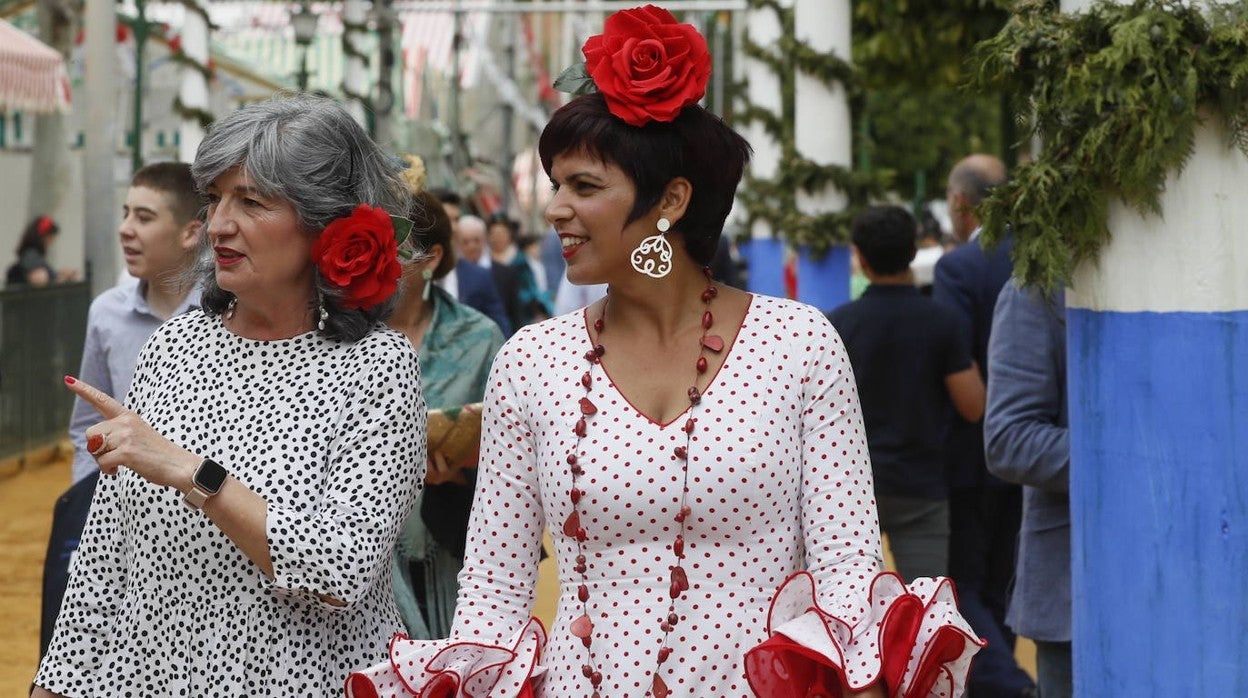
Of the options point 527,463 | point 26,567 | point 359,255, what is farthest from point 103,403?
point 26,567

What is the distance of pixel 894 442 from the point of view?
7410 millimetres

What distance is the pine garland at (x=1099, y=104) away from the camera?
4.12 meters

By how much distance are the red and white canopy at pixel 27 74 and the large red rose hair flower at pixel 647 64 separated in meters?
13.4

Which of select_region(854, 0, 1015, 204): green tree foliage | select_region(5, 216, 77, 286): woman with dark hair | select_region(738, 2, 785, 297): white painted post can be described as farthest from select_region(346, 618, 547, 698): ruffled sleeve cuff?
select_region(5, 216, 77, 286): woman with dark hair

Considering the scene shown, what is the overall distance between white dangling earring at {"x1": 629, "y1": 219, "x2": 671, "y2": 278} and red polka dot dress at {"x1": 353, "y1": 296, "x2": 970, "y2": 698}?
7.7 inches

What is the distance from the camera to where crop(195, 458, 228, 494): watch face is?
3.31 m

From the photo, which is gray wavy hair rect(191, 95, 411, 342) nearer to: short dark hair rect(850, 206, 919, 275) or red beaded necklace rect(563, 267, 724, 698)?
red beaded necklace rect(563, 267, 724, 698)

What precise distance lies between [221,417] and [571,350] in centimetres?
66

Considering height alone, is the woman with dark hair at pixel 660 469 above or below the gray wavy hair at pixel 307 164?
below

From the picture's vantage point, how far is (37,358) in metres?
16.8

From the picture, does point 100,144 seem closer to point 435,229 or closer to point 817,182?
point 817,182

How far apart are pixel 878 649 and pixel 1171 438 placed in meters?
1.51

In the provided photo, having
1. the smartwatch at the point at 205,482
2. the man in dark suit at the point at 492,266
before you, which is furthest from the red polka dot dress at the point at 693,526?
the man in dark suit at the point at 492,266

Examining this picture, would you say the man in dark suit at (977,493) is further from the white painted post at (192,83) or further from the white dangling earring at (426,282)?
the white painted post at (192,83)
